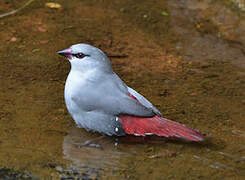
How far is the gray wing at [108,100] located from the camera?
4.66m

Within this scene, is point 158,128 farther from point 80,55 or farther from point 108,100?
point 80,55

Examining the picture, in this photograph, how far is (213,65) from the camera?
6.12m

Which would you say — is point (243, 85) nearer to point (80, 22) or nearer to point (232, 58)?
point (232, 58)

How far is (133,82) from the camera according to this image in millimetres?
5656

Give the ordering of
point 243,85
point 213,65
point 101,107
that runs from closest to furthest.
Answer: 1. point 101,107
2. point 243,85
3. point 213,65

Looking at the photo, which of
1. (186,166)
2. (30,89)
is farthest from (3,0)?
(186,166)

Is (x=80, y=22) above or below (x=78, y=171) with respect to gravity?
above

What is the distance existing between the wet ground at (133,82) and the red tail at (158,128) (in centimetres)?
14

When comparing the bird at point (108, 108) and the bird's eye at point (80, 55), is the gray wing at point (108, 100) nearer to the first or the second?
the bird at point (108, 108)

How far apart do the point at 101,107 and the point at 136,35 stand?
2.14 meters

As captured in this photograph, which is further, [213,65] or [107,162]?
[213,65]

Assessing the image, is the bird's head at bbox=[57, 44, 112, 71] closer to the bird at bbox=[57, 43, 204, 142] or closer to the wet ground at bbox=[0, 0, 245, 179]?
the bird at bbox=[57, 43, 204, 142]

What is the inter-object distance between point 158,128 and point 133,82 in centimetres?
111

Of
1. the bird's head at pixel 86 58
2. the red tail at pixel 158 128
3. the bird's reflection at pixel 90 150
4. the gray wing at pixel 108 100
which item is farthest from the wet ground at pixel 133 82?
the bird's head at pixel 86 58
